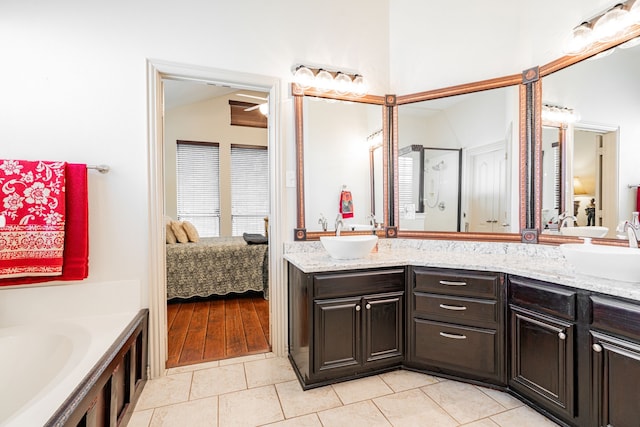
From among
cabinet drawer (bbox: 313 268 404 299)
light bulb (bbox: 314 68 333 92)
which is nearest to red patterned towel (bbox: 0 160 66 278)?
cabinet drawer (bbox: 313 268 404 299)

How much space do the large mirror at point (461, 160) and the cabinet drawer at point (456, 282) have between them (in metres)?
0.61

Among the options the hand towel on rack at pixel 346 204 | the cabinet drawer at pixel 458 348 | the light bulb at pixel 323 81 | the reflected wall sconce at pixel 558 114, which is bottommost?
the cabinet drawer at pixel 458 348

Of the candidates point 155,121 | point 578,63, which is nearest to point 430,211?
point 578,63

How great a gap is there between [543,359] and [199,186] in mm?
5428

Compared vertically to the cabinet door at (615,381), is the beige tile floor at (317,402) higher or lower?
lower

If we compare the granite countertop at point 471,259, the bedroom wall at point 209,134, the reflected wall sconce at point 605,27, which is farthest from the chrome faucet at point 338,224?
the bedroom wall at point 209,134

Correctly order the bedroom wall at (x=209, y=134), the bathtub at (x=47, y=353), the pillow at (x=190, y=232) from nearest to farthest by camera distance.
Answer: the bathtub at (x=47, y=353)
the pillow at (x=190, y=232)
the bedroom wall at (x=209, y=134)

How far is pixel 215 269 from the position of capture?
372cm

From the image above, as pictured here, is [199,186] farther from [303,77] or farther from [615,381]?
[615,381]

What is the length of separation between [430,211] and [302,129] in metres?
1.29

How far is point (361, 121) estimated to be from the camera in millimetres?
2639

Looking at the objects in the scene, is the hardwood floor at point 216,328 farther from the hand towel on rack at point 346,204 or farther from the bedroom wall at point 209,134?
the bedroom wall at point 209,134

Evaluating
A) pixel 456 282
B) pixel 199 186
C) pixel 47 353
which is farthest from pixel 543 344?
pixel 199 186

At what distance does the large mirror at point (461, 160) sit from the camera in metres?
2.33
